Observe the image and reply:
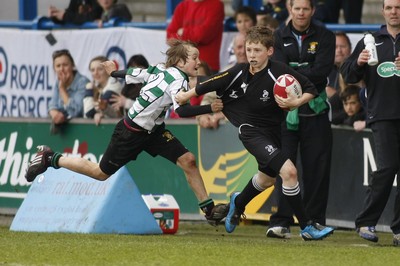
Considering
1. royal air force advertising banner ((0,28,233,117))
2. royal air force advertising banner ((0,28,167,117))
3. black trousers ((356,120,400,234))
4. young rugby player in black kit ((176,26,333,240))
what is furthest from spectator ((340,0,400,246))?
royal air force advertising banner ((0,28,167,117))

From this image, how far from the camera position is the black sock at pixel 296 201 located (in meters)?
12.3

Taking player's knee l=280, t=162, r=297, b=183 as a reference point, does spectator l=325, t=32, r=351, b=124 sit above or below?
above

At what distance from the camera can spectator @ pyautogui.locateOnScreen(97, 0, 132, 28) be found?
18.9 m

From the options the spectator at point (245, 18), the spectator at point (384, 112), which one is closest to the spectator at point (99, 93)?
the spectator at point (245, 18)

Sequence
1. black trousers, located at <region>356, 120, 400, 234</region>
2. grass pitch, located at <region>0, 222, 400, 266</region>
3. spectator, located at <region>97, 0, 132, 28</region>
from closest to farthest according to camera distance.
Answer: grass pitch, located at <region>0, 222, 400, 266</region> < black trousers, located at <region>356, 120, 400, 234</region> < spectator, located at <region>97, 0, 132, 28</region>

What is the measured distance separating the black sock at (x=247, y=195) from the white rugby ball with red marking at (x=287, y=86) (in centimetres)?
116

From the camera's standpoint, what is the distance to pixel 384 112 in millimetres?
12375

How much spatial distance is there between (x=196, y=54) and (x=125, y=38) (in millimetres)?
5184

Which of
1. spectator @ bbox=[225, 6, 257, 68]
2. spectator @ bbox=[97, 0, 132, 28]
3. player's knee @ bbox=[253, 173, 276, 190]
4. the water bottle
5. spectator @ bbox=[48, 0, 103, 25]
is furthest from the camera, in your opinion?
spectator @ bbox=[48, 0, 103, 25]

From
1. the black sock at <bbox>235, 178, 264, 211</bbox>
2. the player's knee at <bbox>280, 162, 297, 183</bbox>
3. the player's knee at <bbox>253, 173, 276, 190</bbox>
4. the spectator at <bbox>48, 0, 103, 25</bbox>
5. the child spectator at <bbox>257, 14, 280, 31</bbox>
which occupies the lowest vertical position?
the black sock at <bbox>235, 178, 264, 211</bbox>

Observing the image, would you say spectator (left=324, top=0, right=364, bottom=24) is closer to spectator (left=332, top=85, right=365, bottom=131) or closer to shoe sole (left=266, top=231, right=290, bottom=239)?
spectator (left=332, top=85, right=365, bottom=131)

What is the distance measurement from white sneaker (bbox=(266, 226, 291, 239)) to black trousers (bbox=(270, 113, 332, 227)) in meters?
0.07

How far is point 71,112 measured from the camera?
17.2 meters

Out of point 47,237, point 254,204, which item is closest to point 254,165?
point 254,204
